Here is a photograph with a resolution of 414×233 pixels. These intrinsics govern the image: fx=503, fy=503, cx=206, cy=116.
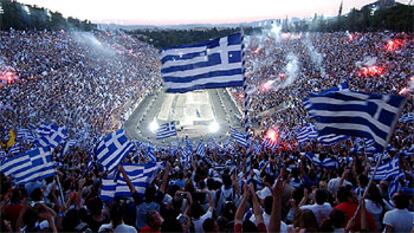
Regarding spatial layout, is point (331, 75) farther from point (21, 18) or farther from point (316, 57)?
point (21, 18)

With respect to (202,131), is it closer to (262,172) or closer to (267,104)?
(267,104)

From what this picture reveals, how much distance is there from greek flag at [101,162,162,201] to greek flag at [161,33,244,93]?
5.32 ft

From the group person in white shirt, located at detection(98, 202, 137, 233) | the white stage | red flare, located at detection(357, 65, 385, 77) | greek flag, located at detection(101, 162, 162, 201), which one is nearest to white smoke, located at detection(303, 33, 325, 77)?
red flare, located at detection(357, 65, 385, 77)

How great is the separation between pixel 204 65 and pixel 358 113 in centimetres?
295

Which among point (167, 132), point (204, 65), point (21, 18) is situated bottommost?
point (21, 18)

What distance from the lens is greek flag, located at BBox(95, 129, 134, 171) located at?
1024 cm

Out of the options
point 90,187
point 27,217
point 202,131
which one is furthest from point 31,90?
point 27,217

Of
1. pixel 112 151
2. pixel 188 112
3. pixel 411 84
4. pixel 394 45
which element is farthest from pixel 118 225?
pixel 394 45

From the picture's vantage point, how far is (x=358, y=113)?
6.79m

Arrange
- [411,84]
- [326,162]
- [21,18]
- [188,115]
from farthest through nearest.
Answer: [21,18], [188,115], [411,84], [326,162]

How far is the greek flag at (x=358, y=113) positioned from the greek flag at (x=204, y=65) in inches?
64.3

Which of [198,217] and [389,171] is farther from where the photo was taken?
[389,171]

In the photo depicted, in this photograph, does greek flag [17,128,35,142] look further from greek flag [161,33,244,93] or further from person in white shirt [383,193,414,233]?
person in white shirt [383,193,414,233]

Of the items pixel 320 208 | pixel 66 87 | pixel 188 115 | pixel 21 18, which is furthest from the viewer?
pixel 21 18
